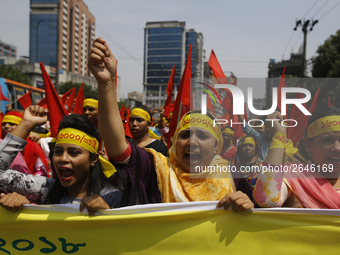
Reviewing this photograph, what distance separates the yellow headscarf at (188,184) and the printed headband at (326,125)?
0.64m

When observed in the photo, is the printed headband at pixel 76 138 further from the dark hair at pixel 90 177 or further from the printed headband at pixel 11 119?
the printed headband at pixel 11 119

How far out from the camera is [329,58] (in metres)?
18.8

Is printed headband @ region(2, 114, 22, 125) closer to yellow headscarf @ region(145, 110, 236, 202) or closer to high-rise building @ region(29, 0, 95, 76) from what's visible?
yellow headscarf @ region(145, 110, 236, 202)

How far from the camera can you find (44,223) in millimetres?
1681

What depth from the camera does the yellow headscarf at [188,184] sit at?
1.79 metres

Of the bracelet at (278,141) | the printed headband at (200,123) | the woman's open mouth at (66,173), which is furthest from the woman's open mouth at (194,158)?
the woman's open mouth at (66,173)

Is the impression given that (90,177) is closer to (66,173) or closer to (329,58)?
(66,173)

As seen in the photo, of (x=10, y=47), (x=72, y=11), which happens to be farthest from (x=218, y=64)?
(x=10, y=47)

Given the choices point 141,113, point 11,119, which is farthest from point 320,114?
point 11,119

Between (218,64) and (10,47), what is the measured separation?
138m

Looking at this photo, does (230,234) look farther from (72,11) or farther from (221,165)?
(72,11)

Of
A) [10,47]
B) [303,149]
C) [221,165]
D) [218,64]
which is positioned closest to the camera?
[221,165]

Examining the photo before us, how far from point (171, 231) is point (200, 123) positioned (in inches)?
27.5

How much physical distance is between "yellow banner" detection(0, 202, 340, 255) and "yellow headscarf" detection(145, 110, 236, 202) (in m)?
0.15
